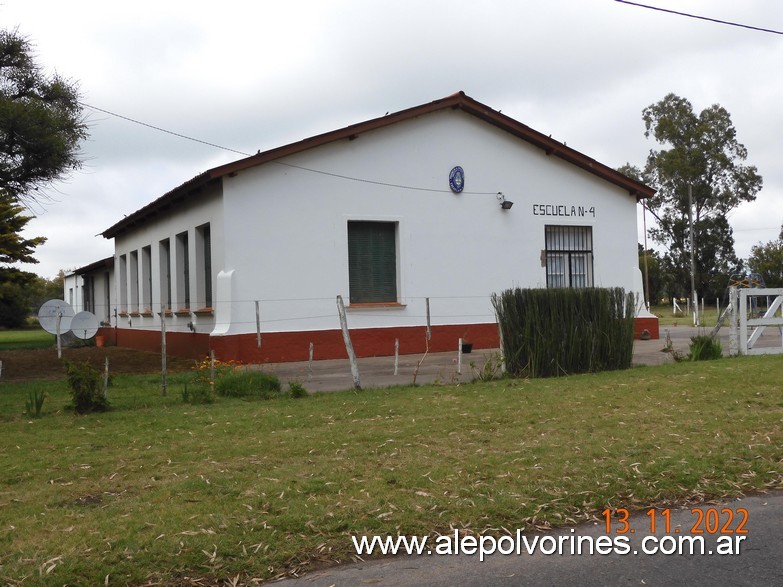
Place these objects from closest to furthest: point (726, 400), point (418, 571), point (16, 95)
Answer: point (418, 571) → point (726, 400) → point (16, 95)

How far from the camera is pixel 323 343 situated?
19.4 m

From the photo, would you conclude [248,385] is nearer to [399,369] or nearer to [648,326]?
[399,369]

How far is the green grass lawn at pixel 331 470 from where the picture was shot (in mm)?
5215

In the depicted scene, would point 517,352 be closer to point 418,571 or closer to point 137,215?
point 418,571

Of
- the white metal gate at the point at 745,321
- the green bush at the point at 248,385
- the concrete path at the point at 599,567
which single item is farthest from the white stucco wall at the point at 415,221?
the concrete path at the point at 599,567

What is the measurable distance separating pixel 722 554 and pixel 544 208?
60.0 ft

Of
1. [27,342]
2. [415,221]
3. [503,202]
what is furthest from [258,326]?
[27,342]

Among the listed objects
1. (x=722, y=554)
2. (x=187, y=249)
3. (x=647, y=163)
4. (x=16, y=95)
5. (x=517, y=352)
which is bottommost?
(x=722, y=554)

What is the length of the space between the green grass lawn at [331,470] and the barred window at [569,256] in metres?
12.1

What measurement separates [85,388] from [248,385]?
2.32m

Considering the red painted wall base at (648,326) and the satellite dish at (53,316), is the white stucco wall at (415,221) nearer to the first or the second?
the red painted wall base at (648,326)

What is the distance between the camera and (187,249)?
23.6m

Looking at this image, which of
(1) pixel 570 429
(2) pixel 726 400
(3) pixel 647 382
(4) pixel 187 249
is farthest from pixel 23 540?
(4) pixel 187 249

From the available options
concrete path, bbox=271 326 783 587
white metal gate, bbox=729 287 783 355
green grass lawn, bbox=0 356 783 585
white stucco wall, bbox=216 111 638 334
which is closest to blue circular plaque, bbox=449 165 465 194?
white stucco wall, bbox=216 111 638 334
